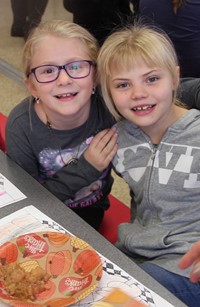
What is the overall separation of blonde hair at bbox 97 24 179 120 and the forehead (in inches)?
2.5

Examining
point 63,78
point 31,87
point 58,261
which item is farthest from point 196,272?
point 31,87

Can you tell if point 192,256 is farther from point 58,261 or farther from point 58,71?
point 58,71

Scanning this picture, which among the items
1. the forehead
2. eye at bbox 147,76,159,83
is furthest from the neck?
eye at bbox 147,76,159,83

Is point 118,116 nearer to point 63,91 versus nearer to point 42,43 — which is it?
point 63,91

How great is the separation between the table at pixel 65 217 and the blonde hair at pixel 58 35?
1.03 feet

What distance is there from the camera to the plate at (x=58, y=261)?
833 millimetres

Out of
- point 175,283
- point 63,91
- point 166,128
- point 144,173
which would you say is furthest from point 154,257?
point 63,91

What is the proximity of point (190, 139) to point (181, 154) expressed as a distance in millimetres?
47

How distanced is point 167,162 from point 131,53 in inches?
11.8

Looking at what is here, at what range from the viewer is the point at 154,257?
115cm

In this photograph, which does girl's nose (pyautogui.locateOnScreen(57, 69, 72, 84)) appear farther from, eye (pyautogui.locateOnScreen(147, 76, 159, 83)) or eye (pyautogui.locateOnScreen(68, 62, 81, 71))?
eye (pyautogui.locateOnScreen(147, 76, 159, 83))

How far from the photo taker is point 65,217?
1.02 metres

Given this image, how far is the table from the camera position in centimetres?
86

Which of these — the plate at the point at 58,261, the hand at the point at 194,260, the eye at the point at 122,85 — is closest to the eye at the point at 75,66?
the eye at the point at 122,85
